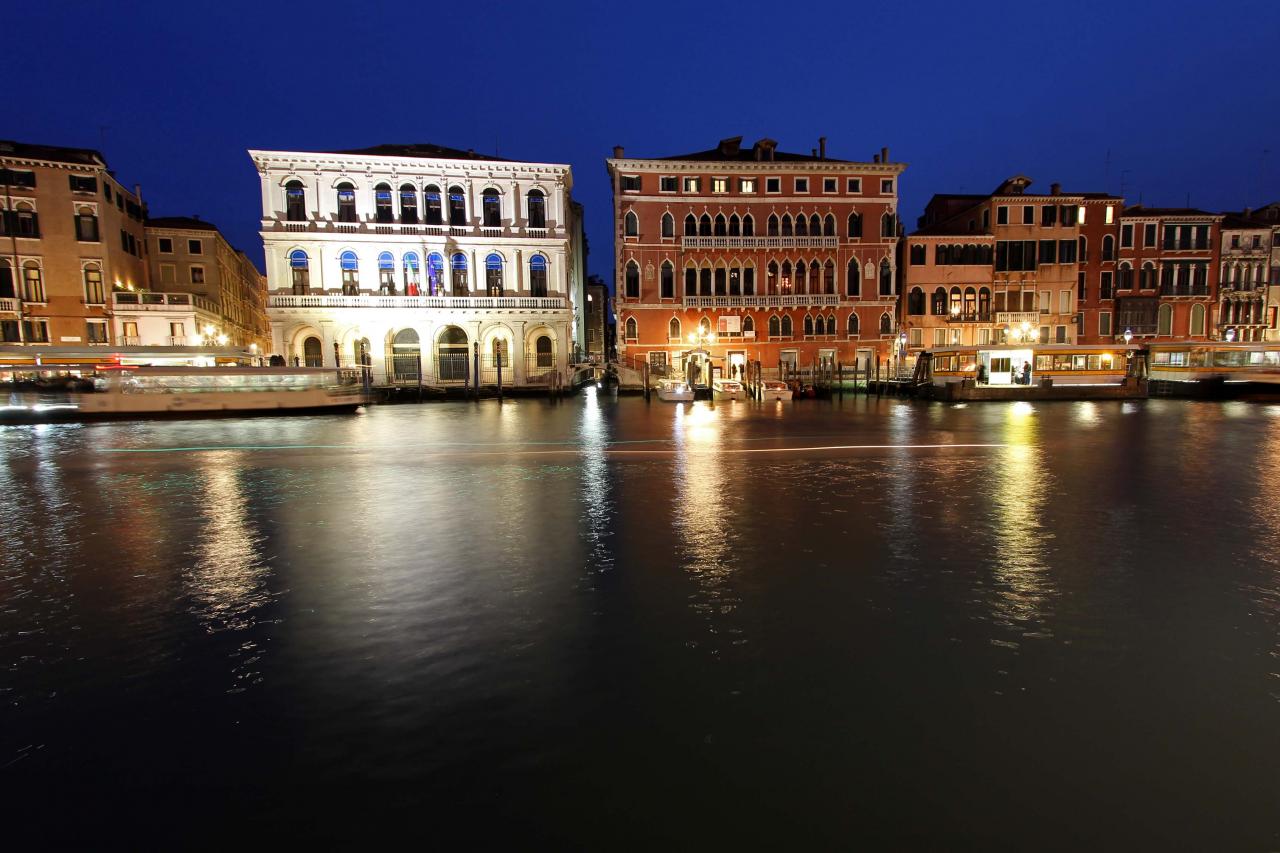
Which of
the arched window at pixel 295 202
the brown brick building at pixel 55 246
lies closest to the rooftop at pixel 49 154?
the brown brick building at pixel 55 246

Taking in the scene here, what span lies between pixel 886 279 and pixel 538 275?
20.9m

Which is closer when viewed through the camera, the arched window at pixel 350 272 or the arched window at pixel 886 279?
the arched window at pixel 350 272

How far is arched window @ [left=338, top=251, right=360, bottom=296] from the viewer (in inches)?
1372

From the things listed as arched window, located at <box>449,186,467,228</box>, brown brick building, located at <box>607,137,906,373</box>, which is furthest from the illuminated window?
brown brick building, located at <box>607,137,906,373</box>

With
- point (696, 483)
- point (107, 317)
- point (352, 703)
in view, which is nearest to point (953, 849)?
point (352, 703)

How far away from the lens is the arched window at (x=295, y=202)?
34312 millimetres

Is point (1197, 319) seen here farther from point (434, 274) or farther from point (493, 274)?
point (434, 274)

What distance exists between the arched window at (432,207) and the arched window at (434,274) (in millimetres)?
1798

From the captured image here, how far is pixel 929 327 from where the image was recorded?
136 feet

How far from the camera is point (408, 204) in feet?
117

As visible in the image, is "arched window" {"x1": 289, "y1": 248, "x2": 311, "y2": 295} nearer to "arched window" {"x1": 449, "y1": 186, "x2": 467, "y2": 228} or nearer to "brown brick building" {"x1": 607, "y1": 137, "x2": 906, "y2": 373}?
"arched window" {"x1": 449, "y1": 186, "x2": 467, "y2": 228}

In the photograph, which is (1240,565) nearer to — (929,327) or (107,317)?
(929,327)

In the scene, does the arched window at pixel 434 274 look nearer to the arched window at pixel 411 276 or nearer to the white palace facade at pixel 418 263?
the white palace facade at pixel 418 263

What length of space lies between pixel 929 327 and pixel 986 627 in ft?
134
